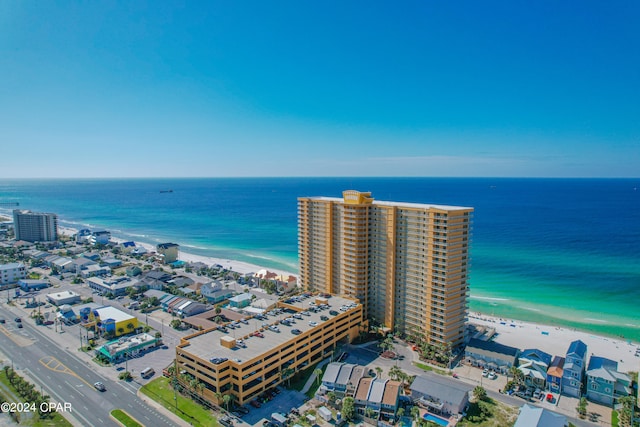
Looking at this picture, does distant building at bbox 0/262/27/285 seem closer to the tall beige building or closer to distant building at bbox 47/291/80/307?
distant building at bbox 47/291/80/307

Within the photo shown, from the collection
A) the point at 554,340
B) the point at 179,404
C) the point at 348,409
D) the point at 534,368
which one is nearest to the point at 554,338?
the point at 554,340

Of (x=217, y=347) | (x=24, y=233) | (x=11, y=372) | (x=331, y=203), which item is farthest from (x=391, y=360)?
(x=24, y=233)

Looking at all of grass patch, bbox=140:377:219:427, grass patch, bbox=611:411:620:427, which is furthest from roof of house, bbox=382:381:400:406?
grass patch, bbox=611:411:620:427

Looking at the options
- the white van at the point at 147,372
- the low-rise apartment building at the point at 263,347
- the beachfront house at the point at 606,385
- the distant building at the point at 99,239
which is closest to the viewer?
the low-rise apartment building at the point at 263,347

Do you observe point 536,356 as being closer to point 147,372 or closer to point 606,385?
point 606,385

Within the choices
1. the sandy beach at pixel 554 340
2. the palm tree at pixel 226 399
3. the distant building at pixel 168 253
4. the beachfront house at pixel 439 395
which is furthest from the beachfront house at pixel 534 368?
the distant building at pixel 168 253

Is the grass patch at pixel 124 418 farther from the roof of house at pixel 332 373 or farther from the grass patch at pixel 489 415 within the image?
the grass patch at pixel 489 415

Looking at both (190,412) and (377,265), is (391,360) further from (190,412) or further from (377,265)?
(190,412)
